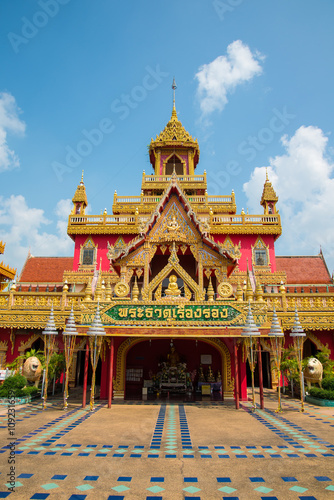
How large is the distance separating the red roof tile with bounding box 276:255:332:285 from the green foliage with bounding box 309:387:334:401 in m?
11.5

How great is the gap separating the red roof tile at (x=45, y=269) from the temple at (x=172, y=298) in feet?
2.44

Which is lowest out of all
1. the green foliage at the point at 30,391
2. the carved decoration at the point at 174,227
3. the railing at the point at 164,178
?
the green foliage at the point at 30,391

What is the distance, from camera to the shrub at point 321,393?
15.0 m

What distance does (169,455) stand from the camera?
26.0 ft

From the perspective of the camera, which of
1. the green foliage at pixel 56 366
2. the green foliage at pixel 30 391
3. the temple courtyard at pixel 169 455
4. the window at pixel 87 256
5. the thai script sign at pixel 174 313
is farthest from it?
the window at pixel 87 256

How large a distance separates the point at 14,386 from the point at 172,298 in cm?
787

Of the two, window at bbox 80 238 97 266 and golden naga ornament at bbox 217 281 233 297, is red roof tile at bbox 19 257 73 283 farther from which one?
golden naga ornament at bbox 217 281 233 297

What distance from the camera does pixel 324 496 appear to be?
5.79 m

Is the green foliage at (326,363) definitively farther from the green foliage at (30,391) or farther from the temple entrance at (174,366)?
the green foliage at (30,391)

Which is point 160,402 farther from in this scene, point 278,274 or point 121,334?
point 278,274

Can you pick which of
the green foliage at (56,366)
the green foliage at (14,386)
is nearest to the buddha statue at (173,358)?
the green foliage at (56,366)

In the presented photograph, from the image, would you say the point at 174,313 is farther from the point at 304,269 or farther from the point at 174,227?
the point at 304,269

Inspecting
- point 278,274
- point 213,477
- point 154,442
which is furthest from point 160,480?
point 278,274

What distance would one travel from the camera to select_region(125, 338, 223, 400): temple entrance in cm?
1756
